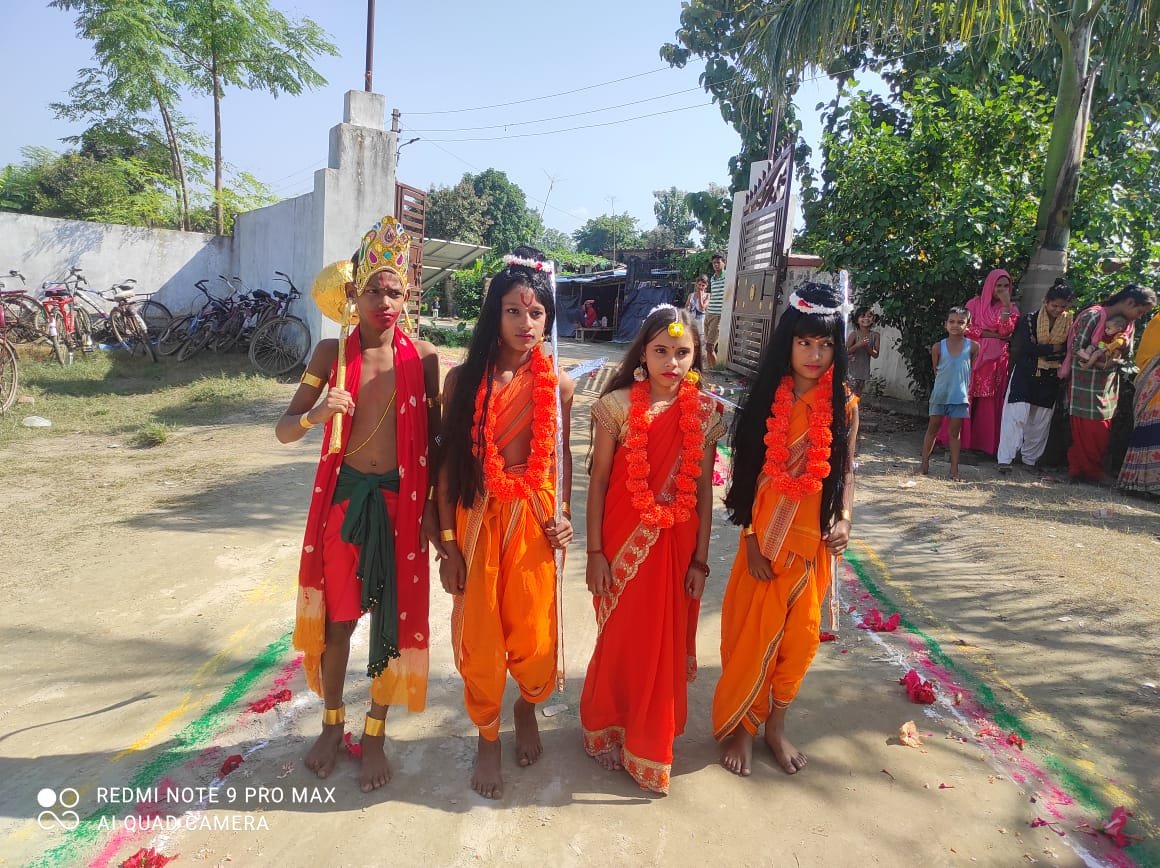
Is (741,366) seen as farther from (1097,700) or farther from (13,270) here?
(13,270)

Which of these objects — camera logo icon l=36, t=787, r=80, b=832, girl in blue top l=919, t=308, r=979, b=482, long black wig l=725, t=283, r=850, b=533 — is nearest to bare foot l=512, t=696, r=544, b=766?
long black wig l=725, t=283, r=850, b=533

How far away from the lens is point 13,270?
11406mm

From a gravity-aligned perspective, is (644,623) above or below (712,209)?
below

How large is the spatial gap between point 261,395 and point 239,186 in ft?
38.2

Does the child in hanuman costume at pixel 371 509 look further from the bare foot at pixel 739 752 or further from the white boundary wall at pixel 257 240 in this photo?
the white boundary wall at pixel 257 240

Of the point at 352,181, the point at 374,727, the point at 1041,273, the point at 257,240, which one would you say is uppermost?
the point at 352,181

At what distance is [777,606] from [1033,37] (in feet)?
25.0

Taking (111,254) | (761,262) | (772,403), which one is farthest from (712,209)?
(772,403)

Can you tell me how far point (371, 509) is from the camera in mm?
2500

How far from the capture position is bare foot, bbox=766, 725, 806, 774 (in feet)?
8.66

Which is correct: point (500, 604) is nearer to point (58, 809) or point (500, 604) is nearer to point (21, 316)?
point (58, 809)

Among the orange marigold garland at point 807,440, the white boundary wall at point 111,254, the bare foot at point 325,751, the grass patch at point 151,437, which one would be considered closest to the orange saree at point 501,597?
the bare foot at point 325,751

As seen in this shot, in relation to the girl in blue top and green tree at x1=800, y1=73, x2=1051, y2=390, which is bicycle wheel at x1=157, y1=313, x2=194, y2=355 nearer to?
green tree at x1=800, y1=73, x2=1051, y2=390

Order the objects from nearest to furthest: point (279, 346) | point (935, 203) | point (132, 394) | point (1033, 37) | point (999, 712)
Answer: point (999, 712) < point (1033, 37) < point (935, 203) < point (132, 394) < point (279, 346)
